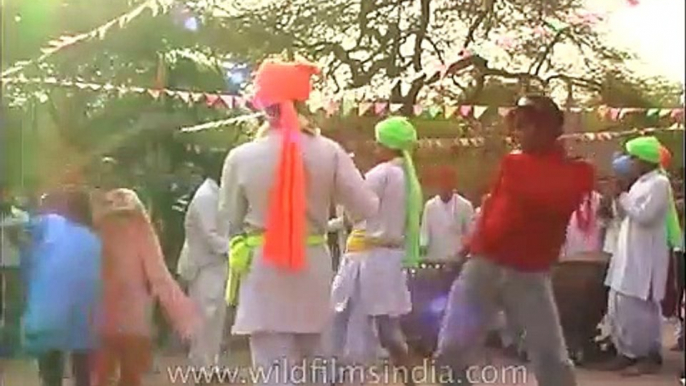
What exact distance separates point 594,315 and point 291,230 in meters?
1.79

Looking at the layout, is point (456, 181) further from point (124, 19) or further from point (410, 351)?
point (124, 19)

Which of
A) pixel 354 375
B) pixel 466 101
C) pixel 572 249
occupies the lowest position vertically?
pixel 354 375

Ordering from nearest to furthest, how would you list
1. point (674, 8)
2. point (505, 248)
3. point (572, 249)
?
point (674, 8) → point (505, 248) → point (572, 249)

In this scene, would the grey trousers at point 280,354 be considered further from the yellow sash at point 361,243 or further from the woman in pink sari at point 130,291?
the yellow sash at point 361,243

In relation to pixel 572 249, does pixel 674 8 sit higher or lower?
higher

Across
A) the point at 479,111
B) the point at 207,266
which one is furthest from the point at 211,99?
the point at 479,111

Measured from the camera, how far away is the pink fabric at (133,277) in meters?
3.70

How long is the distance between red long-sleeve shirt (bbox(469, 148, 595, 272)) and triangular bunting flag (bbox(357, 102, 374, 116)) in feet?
3.38

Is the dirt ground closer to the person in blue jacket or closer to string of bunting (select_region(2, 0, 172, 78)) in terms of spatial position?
the person in blue jacket

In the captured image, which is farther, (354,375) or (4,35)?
(354,375)

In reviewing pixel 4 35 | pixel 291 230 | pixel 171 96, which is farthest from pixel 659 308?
pixel 4 35

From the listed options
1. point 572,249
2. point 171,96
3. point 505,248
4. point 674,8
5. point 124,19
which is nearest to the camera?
point 674,8

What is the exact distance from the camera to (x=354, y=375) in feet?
14.1

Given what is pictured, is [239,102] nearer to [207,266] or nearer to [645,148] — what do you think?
[207,266]
